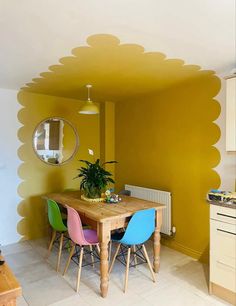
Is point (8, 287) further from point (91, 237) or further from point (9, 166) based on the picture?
point (9, 166)

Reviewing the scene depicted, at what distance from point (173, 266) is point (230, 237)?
103cm

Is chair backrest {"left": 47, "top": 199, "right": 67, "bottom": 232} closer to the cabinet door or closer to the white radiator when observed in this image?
the white radiator

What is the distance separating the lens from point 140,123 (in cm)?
399

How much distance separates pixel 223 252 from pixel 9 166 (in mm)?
3064

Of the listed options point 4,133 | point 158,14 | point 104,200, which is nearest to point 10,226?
point 4,133

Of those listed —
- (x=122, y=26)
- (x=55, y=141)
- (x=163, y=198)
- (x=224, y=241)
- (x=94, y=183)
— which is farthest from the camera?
(x=55, y=141)

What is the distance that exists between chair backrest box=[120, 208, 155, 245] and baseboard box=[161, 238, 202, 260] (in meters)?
1.04

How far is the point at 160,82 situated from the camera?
10.5 feet

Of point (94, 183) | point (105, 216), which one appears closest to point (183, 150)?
point (94, 183)

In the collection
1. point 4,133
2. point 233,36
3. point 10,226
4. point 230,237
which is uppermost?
point 233,36

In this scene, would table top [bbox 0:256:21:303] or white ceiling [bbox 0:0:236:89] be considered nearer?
table top [bbox 0:256:21:303]

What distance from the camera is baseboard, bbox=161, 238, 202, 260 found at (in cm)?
314

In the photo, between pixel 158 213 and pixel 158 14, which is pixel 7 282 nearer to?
pixel 158 213

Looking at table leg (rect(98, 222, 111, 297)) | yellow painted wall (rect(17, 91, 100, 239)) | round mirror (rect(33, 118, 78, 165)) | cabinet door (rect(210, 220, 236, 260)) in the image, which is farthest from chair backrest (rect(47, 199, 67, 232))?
cabinet door (rect(210, 220, 236, 260))
